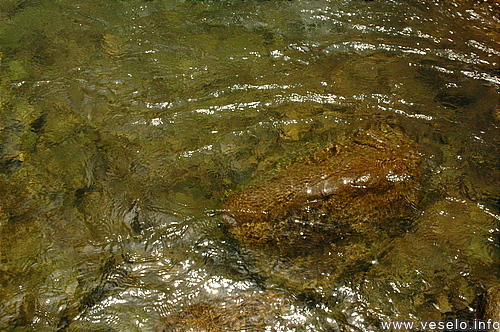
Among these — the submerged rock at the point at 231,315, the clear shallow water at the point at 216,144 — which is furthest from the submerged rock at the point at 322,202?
the submerged rock at the point at 231,315

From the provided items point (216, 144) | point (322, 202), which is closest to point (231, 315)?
point (322, 202)

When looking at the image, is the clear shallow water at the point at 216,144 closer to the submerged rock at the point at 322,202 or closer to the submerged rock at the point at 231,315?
the submerged rock at the point at 231,315

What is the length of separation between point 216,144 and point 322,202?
1743mm

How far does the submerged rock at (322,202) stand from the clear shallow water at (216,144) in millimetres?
231

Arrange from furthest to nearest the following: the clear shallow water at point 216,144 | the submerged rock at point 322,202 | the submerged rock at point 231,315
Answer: the submerged rock at point 322,202 < the clear shallow water at point 216,144 < the submerged rock at point 231,315

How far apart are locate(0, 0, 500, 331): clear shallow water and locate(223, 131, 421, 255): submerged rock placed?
231 mm

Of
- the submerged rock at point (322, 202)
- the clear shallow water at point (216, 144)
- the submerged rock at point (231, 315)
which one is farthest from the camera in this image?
the submerged rock at point (322, 202)

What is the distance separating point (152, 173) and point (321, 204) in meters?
2.18

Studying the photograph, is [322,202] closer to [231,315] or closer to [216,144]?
[231,315]

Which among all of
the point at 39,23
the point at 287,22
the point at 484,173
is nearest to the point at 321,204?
the point at 484,173

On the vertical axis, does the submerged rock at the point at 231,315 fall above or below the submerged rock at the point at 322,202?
below

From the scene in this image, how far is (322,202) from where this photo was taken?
444 centimetres

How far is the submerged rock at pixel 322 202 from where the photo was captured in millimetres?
4293

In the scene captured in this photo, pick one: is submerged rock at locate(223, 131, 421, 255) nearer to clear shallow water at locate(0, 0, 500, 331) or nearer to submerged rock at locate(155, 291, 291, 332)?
clear shallow water at locate(0, 0, 500, 331)
